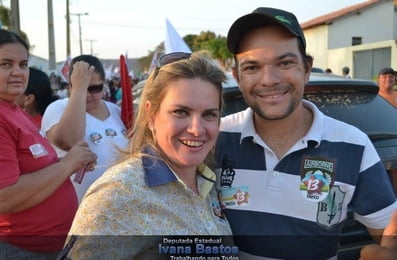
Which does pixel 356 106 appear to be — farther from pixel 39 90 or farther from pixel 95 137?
pixel 39 90

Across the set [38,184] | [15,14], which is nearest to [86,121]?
[38,184]

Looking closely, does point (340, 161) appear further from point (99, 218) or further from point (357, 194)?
point (99, 218)

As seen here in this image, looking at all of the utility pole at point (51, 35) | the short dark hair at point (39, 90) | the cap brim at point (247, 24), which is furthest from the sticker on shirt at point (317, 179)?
the utility pole at point (51, 35)

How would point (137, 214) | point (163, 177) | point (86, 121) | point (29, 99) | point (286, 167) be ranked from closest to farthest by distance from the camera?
point (137, 214), point (163, 177), point (286, 167), point (86, 121), point (29, 99)

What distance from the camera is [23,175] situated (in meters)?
2.04

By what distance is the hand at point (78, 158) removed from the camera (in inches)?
88.6

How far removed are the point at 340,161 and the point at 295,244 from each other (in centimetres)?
38

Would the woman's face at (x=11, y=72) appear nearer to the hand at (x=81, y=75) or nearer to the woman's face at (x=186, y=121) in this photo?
the hand at (x=81, y=75)

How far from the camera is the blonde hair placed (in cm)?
163

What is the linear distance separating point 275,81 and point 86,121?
5.28 ft

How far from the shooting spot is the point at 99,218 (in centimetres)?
133

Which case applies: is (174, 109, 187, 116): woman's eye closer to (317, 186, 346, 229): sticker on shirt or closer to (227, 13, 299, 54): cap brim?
(227, 13, 299, 54): cap brim

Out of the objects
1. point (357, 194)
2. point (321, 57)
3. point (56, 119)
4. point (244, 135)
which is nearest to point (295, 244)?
point (357, 194)

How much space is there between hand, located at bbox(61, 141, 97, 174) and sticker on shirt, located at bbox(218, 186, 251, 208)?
852mm
